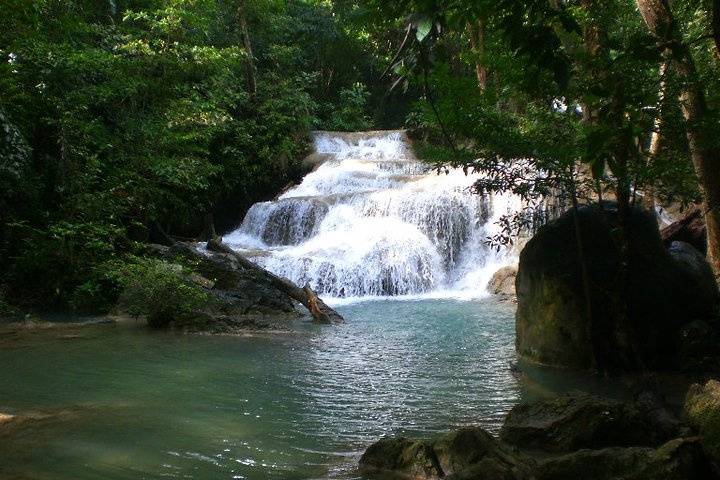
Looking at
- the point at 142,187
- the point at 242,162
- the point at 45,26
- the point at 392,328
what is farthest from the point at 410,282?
the point at 45,26

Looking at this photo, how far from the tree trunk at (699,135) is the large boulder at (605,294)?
66 cm

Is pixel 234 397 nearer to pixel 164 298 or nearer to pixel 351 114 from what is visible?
pixel 164 298

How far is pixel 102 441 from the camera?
15.0 ft

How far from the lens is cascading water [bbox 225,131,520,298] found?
49.7 feet

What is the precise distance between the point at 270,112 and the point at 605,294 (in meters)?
17.3

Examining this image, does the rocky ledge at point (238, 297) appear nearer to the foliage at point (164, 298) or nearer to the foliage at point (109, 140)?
the foliage at point (164, 298)

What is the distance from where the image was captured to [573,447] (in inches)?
173

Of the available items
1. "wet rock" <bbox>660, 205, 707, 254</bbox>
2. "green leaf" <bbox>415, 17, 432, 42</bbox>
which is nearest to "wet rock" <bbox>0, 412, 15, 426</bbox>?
"green leaf" <bbox>415, 17, 432, 42</bbox>

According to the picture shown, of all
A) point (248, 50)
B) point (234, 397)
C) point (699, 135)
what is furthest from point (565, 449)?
point (248, 50)

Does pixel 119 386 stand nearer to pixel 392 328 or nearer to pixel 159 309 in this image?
pixel 159 309

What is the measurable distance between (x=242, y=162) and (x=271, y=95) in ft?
12.3

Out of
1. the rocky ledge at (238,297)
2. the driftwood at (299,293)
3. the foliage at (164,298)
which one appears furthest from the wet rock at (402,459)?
the driftwood at (299,293)

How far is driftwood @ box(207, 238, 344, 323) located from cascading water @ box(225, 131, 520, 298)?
2.01 metres

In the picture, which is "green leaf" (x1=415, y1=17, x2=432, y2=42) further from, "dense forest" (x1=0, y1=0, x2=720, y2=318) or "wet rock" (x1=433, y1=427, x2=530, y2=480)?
"wet rock" (x1=433, y1=427, x2=530, y2=480)
